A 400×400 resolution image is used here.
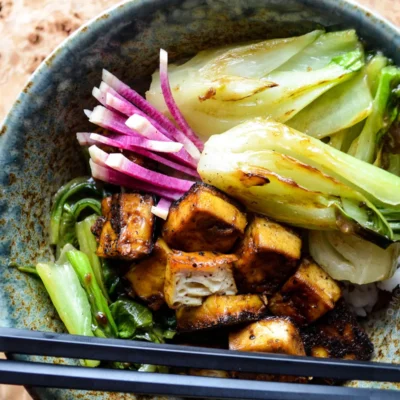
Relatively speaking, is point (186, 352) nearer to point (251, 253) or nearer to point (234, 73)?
point (251, 253)

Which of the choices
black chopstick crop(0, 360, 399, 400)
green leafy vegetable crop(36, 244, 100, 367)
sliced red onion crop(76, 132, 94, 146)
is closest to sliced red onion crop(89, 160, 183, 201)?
sliced red onion crop(76, 132, 94, 146)

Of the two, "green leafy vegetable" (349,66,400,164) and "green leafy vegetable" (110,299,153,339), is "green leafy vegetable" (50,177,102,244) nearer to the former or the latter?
"green leafy vegetable" (110,299,153,339)

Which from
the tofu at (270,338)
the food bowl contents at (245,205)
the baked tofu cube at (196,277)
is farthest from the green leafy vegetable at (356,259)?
the baked tofu cube at (196,277)

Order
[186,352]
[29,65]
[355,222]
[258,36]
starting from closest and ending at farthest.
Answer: [186,352], [355,222], [258,36], [29,65]

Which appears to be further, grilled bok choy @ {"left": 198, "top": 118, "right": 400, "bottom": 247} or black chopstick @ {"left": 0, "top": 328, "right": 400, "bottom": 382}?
grilled bok choy @ {"left": 198, "top": 118, "right": 400, "bottom": 247}

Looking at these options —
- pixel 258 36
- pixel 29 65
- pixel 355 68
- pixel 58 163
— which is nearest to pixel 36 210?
pixel 58 163

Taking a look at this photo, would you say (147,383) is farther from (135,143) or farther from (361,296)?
(361,296)

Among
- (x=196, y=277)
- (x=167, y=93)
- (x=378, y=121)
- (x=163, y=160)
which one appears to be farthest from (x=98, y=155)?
(x=378, y=121)
